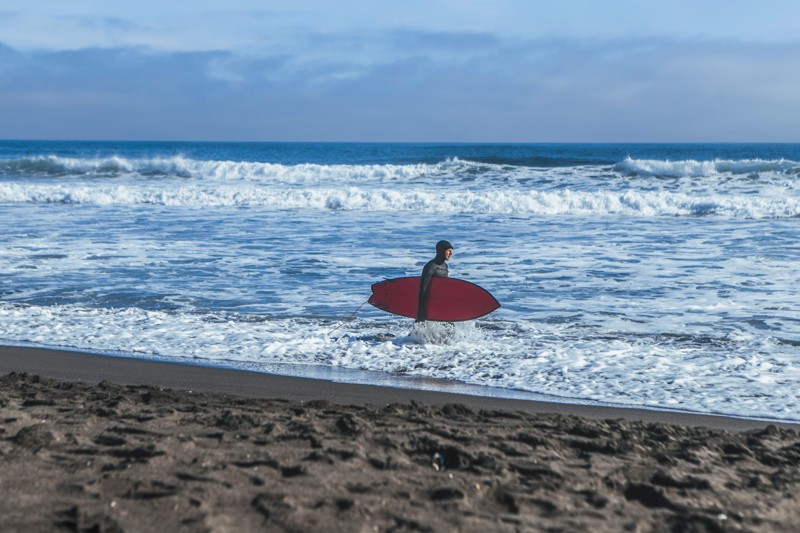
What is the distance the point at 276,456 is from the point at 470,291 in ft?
14.7

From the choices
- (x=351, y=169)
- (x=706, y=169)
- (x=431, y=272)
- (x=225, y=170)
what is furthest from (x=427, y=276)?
(x=225, y=170)

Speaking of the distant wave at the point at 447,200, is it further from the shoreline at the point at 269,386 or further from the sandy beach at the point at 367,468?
the sandy beach at the point at 367,468

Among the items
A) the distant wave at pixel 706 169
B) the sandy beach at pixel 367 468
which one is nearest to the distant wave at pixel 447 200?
the distant wave at pixel 706 169

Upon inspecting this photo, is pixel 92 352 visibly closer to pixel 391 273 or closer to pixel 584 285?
pixel 391 273

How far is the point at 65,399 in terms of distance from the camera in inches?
195

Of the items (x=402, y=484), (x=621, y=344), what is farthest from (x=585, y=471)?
(x=621, y=344)

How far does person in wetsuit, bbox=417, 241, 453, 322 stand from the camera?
768cm

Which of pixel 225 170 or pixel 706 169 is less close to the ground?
pixel 706 169

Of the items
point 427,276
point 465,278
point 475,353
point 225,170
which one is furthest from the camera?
point 225,170

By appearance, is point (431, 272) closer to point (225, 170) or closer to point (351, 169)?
point (351, 169)

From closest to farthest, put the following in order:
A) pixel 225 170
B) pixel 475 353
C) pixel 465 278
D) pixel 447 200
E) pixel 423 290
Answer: pixel 475 353 → pixel 423 290 → pixel 465 278 → pixel 447 200 → pixel 225 170

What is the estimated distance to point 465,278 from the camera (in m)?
11.2

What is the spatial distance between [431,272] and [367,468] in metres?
4.47

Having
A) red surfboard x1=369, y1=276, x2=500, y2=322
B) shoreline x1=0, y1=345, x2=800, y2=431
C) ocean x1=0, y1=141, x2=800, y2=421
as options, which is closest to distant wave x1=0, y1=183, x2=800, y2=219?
ocean x1=0, y1=141, x2=800, y2=421
